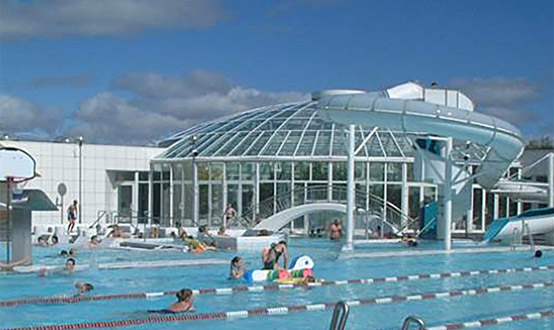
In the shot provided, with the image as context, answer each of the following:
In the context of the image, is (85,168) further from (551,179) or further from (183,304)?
(183,304)

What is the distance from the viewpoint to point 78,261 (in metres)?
22.0

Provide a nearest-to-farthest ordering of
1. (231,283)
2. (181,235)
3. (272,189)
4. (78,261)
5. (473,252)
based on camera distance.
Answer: (231,283) → (78,261) → (473,252) → (181,235) → (272,189)

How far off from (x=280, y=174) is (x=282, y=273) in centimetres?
1874

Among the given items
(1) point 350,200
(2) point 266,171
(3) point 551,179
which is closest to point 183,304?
(1) point 350,200

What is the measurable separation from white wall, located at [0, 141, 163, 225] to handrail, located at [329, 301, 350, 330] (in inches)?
1169

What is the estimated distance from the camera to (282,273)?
683 inches

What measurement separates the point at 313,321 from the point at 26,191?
31.3 feet

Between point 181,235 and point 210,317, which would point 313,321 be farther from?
point 181,235

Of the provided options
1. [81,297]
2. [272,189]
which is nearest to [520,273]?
[81,297]

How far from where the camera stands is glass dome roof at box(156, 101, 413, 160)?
1423 inches

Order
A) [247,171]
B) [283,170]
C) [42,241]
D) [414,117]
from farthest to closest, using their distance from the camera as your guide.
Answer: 1. [247,171]
2. [283,170]
3. [42,241]
4. [414,117]

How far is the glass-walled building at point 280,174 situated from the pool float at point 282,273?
Answer: 1646 cm

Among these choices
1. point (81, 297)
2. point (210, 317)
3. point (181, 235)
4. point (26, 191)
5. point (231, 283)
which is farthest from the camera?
point (181, 235)

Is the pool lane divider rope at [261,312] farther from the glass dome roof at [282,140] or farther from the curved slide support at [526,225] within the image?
the glass dome roof at [282,140]
